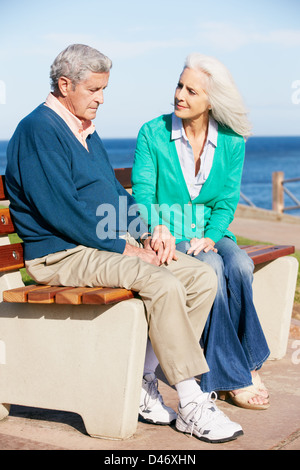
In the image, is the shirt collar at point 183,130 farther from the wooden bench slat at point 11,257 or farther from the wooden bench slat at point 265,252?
the wooden bench slat at point 11,257

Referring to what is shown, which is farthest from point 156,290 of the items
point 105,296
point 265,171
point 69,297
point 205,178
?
point 265,171

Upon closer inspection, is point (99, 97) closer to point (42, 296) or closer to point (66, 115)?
point (66, 115)

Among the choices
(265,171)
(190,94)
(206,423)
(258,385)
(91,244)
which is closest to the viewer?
(206,423)

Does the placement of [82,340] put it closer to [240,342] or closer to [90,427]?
[90,427]

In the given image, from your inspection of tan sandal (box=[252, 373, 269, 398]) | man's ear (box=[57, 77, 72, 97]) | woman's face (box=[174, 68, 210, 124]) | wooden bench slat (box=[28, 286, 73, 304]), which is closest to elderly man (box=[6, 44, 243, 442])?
man's ear (box=[57, 77, 72, 97])

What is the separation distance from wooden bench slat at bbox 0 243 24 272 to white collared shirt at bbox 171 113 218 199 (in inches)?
44.2

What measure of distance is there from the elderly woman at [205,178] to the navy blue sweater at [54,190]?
480 mm

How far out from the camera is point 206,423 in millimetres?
3184

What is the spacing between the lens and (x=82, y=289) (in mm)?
3188

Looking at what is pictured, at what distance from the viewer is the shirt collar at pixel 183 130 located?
407 centimetres

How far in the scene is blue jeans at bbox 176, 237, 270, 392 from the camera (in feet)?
11.9

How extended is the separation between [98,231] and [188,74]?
1.18 m

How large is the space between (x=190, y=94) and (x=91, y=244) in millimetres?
1150
